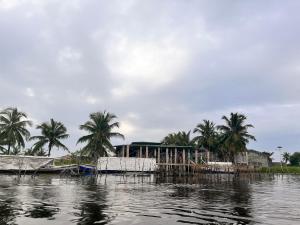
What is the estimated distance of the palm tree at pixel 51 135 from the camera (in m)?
62.9

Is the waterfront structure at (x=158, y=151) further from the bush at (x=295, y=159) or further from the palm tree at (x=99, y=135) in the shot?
the bush at (x=295, y=159)

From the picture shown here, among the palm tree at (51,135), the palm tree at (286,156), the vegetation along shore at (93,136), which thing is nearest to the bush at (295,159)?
the palm tree at (286,156)

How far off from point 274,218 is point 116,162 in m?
43.8

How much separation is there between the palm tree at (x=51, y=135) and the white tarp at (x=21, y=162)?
8895 mm

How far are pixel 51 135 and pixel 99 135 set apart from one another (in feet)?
34.7

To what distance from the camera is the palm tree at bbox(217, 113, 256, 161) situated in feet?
234

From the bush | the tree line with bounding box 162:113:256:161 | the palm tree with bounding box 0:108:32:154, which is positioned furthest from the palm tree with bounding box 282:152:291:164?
the palm tree with bounding box 0:108:32:154

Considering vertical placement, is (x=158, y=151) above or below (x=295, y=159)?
below

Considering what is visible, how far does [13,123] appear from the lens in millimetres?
58844

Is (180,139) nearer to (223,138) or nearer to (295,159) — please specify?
(223,138)

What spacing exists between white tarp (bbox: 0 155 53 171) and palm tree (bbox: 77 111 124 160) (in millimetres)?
7571

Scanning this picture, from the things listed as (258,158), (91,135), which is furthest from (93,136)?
(258,158)

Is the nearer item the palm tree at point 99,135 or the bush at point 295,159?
the palm tree at point 99,135

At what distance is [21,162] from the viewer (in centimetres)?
5262
